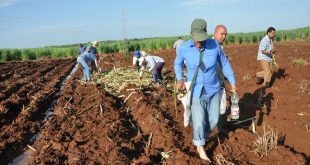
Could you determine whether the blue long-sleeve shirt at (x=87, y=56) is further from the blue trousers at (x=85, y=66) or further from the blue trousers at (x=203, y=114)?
the blue trousers at (x=203, y=114)

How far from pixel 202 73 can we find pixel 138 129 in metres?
2.65

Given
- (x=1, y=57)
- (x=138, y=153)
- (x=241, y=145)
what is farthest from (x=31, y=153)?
(x=1, y=57)

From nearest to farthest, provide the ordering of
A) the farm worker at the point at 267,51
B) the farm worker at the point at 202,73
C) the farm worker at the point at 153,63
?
1. the farm worker at the point at 202,73
2. the farm worker at the point at 267,51
3. the farm worker at the point at 153,63

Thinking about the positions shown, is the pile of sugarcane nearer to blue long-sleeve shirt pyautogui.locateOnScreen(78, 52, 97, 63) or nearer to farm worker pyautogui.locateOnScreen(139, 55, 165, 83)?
farm worker pyautogui.locateOnScreen(139, 55, 165, 83)

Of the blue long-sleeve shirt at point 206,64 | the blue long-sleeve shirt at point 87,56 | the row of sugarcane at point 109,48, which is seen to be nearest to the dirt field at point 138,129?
the blue long-sleeve shirt at point 206,64

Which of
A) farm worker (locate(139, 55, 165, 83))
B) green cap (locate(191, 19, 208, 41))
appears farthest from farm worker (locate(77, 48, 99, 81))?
green cap (locate(191, 19, 208, 41))

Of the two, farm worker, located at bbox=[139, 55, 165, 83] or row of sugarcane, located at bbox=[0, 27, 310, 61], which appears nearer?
farm worker, located at bbox=[139, 55, 165, 83]

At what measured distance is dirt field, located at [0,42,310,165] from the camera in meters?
5.37

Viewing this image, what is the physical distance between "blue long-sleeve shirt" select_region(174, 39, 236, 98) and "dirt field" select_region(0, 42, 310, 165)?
0.97 metres

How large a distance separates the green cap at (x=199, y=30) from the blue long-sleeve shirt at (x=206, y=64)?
0.18 meters

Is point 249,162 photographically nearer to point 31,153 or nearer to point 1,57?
point 31,153

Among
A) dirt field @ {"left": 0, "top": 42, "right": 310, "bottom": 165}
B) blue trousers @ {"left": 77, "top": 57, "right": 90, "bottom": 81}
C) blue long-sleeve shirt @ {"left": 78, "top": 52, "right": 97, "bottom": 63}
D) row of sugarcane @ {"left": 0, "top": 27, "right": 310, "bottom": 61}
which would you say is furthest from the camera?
row of sugarcane @ {"left": 0, "top": 27, "right": 310, "bottom": 61}

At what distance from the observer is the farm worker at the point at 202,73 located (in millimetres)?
4602

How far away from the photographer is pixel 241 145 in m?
5.55
